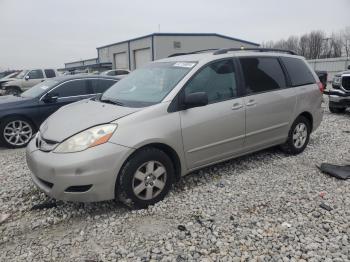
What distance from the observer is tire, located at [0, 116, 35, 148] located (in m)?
6.92

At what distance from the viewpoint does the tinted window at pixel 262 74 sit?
188 inches

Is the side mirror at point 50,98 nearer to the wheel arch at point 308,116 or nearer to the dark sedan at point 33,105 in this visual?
the dark sedan at point 33,105

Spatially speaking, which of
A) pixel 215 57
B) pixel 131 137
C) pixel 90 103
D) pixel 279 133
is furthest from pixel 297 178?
pixel 90 103

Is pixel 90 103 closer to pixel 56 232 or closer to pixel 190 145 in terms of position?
pixel 190 145

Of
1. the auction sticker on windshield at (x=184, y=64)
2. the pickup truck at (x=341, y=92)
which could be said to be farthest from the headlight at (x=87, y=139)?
the pickup truck at (x=341, y=92)

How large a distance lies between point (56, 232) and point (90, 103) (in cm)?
177

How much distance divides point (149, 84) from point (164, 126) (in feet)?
2.83

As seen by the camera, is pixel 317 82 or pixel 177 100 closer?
pixel 177 100

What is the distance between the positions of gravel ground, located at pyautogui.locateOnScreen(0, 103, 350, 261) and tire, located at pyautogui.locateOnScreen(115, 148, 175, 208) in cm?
13

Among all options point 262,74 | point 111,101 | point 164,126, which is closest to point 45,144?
point 111,101

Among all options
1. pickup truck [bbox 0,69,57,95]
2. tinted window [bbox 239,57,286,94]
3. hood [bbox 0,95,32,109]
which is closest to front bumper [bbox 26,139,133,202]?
tinted window [bbox 239,57,286,94]

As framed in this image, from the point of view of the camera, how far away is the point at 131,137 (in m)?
3.59

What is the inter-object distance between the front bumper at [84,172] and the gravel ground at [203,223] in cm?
34

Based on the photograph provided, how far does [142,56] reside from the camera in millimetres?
36594
